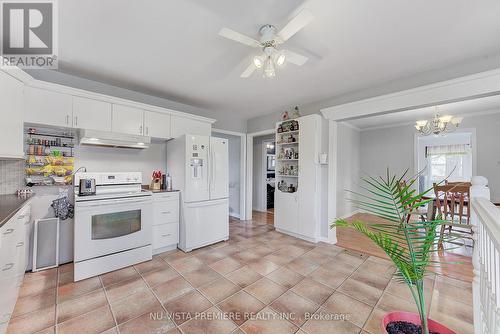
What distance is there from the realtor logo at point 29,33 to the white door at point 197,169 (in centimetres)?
168

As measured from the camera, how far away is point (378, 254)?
9.71 feet

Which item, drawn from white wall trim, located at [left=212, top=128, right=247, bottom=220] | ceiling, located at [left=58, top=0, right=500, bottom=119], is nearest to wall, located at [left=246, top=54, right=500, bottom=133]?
ceiling, located at [left=58, top=0, right=500, bottom=119]

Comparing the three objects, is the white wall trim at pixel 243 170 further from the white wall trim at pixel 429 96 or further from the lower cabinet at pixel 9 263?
the lower cabinet at pixel 9 263

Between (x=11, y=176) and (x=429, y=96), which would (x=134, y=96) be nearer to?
(x=11, y=176)

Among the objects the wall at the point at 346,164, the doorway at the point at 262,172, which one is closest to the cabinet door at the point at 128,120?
the doorway at the point at 262,172

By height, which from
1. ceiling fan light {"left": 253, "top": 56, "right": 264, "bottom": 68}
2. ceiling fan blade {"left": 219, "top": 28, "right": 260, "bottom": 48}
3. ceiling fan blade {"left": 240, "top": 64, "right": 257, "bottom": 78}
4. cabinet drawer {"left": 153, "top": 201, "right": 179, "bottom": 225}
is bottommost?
cabinet drawer {"left": 153, "top": 201, "right": 179, "bottom": 225}

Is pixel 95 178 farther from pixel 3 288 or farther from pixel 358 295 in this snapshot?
pixel 358 295

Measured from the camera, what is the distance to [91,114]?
2594 millimetres

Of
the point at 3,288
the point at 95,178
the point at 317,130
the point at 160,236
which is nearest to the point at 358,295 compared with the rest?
the point at 317,130

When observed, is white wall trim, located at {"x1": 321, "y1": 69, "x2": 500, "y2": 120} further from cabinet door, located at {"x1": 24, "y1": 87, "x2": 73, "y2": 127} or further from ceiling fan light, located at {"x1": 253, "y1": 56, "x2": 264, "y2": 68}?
cabinet door, located at {"x1": 24, "y1": 87, "x2": 73, "y2": 127}

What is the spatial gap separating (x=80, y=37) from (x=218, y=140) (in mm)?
1975

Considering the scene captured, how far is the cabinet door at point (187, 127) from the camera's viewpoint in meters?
3.31

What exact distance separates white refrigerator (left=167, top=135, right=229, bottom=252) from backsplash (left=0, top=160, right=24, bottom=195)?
1686mm

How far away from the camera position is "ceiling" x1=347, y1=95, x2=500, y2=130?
12.3 ft
